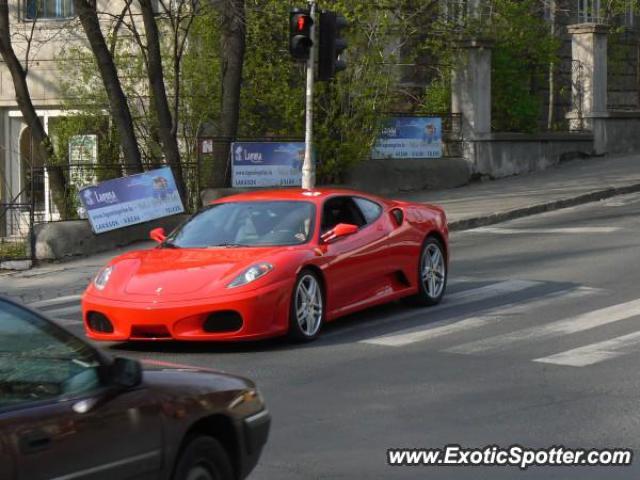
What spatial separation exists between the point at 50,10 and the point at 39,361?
81.1ft

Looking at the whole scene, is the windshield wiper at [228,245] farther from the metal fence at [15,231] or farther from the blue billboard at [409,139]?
the blue billboard at [409,139]

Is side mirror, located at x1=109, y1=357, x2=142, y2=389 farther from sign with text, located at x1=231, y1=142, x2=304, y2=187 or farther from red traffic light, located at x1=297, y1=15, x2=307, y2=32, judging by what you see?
sign with text, located at x1=231, y1=142, x2=304, y2=187

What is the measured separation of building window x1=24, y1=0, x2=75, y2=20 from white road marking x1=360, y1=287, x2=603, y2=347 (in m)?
17.6

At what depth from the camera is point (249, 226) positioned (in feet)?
40.1

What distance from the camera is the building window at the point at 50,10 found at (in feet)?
93.6

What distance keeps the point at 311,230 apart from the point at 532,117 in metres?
18.8

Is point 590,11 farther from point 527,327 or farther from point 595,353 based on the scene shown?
point 595,353

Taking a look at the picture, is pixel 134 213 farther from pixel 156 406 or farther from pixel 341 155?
pixel 156 406

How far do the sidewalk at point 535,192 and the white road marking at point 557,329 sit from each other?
8.38 metres

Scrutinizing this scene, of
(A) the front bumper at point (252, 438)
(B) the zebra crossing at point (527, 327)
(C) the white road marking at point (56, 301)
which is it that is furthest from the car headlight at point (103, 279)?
(A) the front bumper at point (252, 438)

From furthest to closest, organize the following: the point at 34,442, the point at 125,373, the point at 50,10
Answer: the point at 50,10 → the point at 125,373 → the point at 34,442

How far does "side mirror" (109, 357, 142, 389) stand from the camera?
5.31 metres

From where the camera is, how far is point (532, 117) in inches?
1177

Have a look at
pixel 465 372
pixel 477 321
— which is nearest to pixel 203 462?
pixel 465 372
